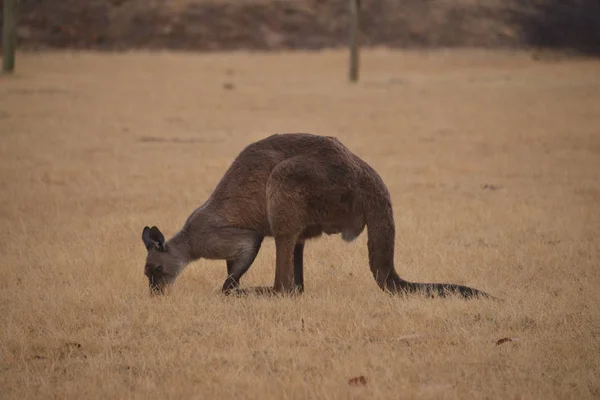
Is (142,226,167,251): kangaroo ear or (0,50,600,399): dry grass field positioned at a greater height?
(142,226,167,251): kangaroo ear

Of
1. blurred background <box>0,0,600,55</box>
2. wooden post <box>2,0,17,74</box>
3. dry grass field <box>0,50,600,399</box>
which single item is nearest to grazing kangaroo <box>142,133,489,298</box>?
dry grass field <box>0,50,600,399</box>

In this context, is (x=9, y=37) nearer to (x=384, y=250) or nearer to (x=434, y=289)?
(x=384, y=250)

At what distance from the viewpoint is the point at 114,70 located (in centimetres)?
3675

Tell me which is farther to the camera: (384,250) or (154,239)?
(154,239)

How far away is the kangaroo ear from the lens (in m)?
7.70

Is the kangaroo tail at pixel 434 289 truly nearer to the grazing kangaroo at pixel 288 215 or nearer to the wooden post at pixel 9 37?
the grazing kangaroo at pixel 288 215

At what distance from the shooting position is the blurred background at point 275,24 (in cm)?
A: 5062

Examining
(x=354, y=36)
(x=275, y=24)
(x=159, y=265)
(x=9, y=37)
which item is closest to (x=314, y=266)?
(x=159, y=265)

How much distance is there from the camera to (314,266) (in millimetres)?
9070

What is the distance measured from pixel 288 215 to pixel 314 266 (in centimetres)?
184

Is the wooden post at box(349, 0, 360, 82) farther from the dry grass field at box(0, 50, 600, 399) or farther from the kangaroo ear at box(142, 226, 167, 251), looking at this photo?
the kangaroo ear at box(142, 226, 167, 251)

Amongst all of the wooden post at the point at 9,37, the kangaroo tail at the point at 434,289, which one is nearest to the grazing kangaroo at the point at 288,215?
the kangaroo tail at the point at 434,289

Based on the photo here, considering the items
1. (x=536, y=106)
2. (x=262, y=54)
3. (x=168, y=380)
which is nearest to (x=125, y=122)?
(x=536, y=106)

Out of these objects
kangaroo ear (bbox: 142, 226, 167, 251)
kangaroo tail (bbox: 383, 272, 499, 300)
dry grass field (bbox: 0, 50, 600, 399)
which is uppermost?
kangaroo ear (bbox: 142, 226, 167, 251)
